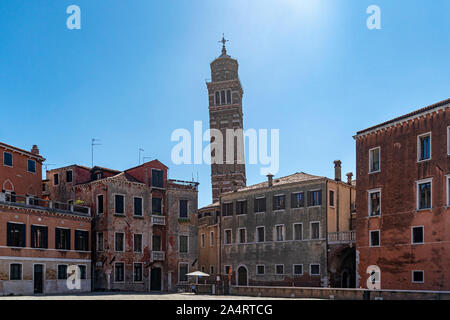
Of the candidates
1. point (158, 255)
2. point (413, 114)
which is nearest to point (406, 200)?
point (413, 114)

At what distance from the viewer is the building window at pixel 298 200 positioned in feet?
152

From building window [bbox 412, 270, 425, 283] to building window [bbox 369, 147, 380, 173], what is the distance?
7346 mm

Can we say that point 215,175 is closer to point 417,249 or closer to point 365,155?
point 365,155

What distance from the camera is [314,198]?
45.4m

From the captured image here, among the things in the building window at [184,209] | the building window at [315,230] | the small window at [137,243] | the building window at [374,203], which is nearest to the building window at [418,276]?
the building window at [374,203]

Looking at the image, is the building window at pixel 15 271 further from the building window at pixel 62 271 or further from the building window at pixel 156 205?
the building window at pixel 156 205

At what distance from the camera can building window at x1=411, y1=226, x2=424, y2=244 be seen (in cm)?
3484

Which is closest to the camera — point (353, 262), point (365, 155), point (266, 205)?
point (365, 155)

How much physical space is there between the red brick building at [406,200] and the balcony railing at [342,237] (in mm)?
2576

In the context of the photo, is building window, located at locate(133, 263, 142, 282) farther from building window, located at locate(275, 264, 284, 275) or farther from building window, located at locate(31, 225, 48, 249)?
building window, located at locate(275, 264, 284, 275)

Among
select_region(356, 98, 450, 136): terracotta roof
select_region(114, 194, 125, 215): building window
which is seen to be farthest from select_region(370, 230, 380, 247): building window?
select_region(114, 194, 125, 215): building window

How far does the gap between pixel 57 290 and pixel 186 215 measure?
45.1ft
